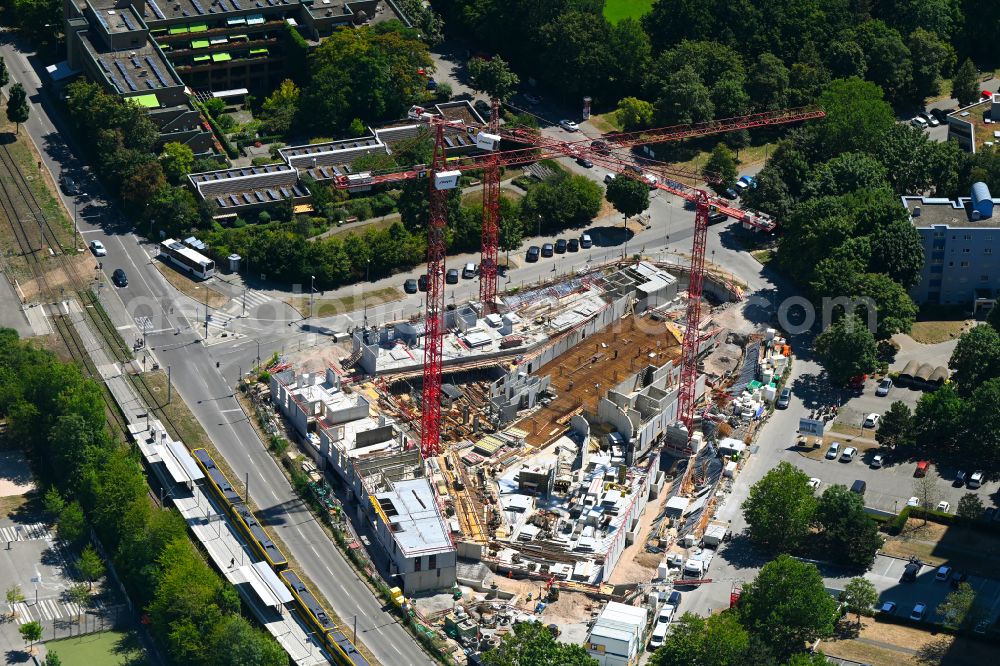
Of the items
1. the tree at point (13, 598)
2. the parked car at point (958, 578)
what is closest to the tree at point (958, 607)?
the parked car at point (958, 578)

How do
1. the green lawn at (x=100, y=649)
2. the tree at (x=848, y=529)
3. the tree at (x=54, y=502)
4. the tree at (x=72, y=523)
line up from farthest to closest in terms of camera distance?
the tree at (x=54, y=502) < the tree at (x=72, y=523) < the tree at (x=848, y=529) < the green lawn at (x=100, y=649)

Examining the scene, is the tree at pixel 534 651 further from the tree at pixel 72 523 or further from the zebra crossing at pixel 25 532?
the zebra crossing at pixel 25 532

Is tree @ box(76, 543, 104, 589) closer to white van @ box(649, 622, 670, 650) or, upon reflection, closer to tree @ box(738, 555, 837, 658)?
white van @ box(649, 622, 670, 650)

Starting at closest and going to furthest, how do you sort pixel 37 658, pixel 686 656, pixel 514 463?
pixel 686 656 < pixel 37 658 < pixel 514 463

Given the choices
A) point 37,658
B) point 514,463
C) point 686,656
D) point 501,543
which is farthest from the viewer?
point 514,463

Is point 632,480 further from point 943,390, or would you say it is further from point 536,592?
point 943,390

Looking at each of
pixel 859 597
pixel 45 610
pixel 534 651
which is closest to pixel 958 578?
pixel 859 597

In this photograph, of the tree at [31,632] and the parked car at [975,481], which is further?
the parked car at [975,481]

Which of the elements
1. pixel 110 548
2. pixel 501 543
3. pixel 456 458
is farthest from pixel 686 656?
pixel 110 548
